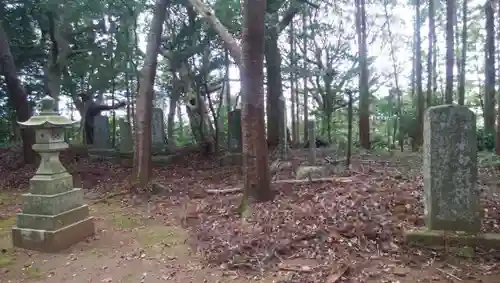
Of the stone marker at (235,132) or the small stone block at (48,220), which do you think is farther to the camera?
the stone marker at (235,132)

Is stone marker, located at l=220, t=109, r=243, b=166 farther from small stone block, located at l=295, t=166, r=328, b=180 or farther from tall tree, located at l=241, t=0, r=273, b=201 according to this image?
tall tree, located at l=241, t=0, r=273, b=201

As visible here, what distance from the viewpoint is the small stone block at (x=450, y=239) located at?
4086 mm

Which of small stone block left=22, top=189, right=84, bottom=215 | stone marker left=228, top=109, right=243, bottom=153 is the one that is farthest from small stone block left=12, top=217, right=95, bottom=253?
stone marker left=228, top=109, right=243, bottom=153

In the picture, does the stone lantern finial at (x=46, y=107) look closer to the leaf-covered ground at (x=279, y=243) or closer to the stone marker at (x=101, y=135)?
the leaf-covered ground at (x=279, y=243)

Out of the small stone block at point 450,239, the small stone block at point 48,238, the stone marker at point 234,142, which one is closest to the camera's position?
the small stone block at point 450,239

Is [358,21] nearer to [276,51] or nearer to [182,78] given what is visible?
[276,51]

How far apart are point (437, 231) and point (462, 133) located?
47.4 inches

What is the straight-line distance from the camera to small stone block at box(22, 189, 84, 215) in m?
5.12

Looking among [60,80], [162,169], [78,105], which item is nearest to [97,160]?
[162,169]

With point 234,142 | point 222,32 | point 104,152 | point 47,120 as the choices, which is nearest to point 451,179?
point 222,32

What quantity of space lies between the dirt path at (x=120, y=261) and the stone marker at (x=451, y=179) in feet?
7.26

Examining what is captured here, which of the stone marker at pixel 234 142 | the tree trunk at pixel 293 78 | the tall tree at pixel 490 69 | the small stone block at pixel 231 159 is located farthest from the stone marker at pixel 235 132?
the tall tree at pixel 490 69

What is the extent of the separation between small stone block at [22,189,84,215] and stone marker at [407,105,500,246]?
4.79 meters

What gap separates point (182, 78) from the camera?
13531mm
